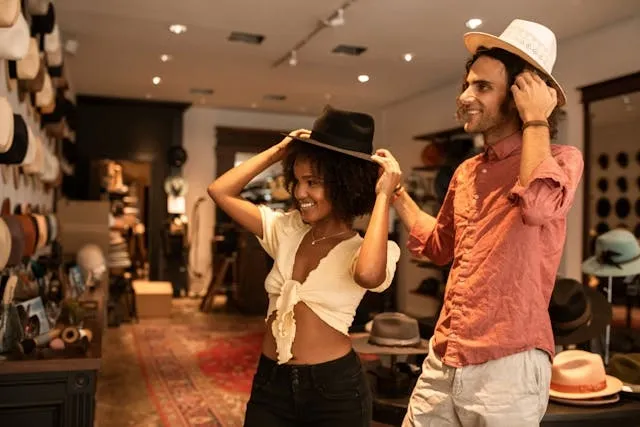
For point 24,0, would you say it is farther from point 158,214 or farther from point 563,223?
point 158,214

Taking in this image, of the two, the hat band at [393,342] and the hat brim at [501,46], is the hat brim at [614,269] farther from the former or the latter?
the hat brim at [501,46]

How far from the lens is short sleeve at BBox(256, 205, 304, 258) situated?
5.94ft

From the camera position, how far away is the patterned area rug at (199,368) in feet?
13.9

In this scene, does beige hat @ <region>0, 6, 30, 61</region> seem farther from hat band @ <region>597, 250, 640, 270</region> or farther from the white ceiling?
hat band @ <region>597, 250, 640, 270</region>

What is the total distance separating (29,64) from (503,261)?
261 centimetres

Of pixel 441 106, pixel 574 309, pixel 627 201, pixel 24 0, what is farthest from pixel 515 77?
pixel 441 106

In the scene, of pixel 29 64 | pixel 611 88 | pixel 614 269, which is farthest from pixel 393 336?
pixel 611 88

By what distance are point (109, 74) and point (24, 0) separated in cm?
411

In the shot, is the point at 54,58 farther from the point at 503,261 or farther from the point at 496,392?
the point at 496,392

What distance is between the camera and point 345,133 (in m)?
1.73

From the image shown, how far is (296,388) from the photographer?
1586 millimetres

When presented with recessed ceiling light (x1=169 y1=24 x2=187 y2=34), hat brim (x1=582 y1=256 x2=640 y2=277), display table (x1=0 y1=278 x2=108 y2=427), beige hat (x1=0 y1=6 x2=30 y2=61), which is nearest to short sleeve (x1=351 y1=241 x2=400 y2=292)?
display table (x1=0 y1=278 x2=108 y2=427)

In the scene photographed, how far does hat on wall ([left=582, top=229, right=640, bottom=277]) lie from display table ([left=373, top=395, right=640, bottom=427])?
1317 mm

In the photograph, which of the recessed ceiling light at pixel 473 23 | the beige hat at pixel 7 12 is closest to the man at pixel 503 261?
the beige hat at pixel 7 12
